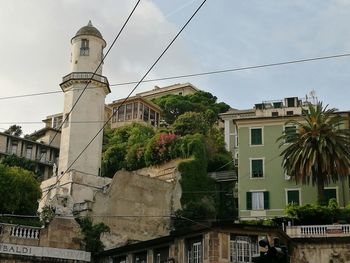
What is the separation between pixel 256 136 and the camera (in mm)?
52188

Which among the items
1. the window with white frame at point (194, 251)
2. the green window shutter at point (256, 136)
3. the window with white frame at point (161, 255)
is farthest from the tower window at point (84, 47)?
the window with white frame at point (194, 251)

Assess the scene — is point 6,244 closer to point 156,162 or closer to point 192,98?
point 156,162

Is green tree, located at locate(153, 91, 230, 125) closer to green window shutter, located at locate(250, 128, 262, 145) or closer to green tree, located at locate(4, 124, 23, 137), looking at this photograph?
green tree, located at locate(4, 124, 23, 137)

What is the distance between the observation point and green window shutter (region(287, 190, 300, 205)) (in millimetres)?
48375

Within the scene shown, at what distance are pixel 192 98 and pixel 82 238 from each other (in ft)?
184

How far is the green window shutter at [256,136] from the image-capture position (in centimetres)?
5206

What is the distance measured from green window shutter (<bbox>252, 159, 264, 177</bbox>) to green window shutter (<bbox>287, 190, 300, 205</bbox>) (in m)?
2.91

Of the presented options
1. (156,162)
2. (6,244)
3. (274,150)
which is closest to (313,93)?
(274,150)

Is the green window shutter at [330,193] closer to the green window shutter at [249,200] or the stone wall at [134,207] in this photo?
the green window shutter at [249,200]

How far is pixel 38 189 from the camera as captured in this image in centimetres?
4400

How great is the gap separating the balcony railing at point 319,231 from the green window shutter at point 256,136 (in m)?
12.9

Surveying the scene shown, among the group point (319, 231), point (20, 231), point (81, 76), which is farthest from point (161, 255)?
point (81, 76)

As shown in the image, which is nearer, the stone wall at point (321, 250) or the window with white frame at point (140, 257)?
the stone wall at point (321, 250)

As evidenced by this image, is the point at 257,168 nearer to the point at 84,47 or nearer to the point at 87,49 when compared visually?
the point at 87,49
